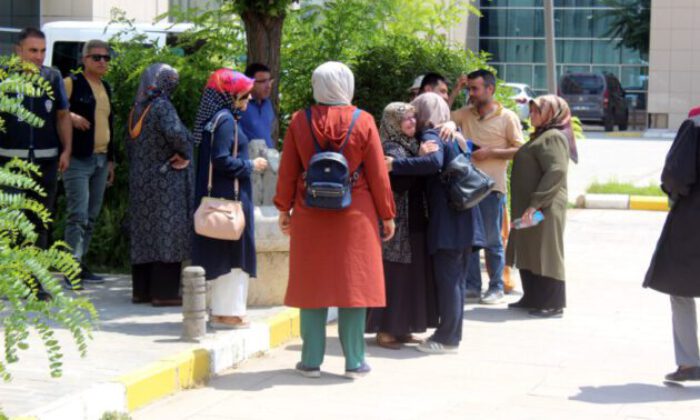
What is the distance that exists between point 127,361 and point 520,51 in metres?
48.1

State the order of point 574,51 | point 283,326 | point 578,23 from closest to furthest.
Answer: point 283,326
point 578,23
point 574,51

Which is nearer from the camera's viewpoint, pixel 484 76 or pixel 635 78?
pixel 484 76

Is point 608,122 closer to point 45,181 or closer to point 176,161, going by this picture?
point 176,161

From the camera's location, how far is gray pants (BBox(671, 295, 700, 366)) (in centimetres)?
746

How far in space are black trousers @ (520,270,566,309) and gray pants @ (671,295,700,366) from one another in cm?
233

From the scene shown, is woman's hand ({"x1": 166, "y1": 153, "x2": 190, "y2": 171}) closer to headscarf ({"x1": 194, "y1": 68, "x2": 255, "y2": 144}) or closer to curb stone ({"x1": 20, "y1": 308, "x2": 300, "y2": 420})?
headscarf ({"x1": 194, "y1": 68, "x2": 255, "y2": 144})

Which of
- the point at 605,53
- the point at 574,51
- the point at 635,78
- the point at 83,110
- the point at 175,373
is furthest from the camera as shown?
the point at 574,51

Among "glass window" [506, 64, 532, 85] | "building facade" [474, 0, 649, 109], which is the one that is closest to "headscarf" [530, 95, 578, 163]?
"building facade" [474, 0, 649, 109]

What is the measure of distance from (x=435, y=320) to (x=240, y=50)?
15.5 feet

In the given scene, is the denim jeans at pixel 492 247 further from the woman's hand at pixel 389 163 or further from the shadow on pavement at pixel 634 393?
the shadow on pavement at pixel 634 393

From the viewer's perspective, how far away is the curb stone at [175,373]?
20.2 ft

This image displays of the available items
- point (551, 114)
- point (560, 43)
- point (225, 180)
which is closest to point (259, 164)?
point (225, 180)

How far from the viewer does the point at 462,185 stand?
828 cm

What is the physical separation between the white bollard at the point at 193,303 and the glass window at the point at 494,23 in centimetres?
4764
